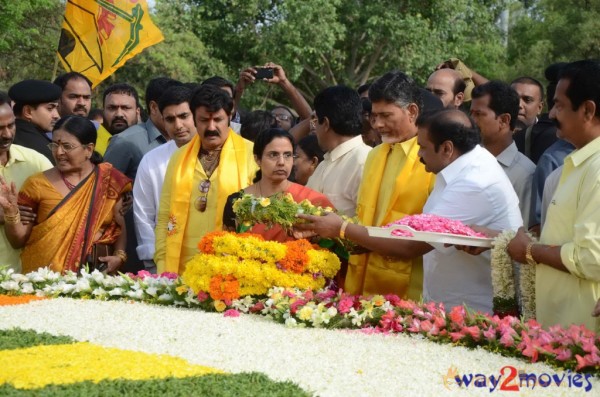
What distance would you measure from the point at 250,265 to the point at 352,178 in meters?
1.26

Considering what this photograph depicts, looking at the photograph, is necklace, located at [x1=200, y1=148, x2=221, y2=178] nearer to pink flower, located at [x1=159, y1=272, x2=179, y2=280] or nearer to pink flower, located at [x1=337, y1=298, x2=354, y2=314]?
pink flower, located at [x1=159, y1=272, x2=179, y2=280]

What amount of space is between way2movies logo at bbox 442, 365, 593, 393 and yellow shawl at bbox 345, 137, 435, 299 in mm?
1654

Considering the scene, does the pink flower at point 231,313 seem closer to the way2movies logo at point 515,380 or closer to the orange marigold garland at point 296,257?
the orange marigold garland at point 296,257

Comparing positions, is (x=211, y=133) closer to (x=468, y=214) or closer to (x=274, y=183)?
(x=274, y=183)

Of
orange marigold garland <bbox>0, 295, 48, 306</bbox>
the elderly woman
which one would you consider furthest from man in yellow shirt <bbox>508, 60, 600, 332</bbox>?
the elderly woman

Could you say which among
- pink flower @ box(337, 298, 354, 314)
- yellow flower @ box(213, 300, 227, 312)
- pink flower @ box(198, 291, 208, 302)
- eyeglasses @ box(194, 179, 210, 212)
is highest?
eyeglasses @ box(194, 179, 210, 212)

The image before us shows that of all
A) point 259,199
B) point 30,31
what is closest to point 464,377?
point 259,199

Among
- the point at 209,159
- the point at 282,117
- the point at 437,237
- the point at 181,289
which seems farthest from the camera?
the point at 282,117

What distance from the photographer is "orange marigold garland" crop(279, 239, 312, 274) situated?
556cm

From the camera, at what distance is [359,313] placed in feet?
17.4

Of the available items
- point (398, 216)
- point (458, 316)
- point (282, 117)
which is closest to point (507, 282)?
point (458, 316)

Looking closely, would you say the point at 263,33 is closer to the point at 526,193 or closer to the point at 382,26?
the point at 382,26

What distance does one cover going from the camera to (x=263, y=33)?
33.5 m

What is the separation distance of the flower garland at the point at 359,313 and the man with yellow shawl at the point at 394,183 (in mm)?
418
